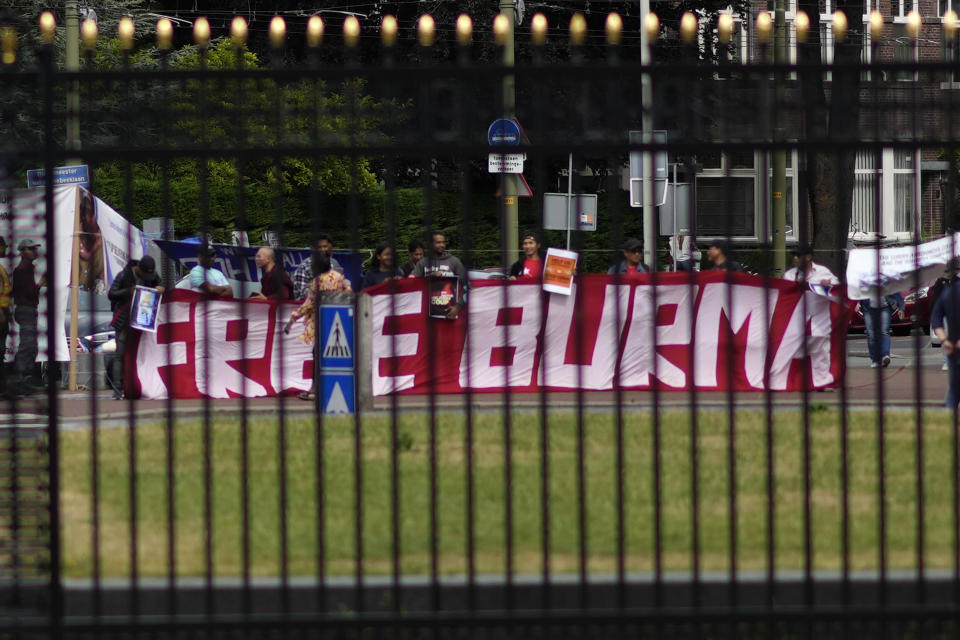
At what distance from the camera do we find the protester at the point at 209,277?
5.14m

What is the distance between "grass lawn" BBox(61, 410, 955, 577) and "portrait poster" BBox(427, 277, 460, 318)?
61 centimetres

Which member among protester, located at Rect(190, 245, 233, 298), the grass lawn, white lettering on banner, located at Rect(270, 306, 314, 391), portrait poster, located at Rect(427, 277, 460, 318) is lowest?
the grass lawn

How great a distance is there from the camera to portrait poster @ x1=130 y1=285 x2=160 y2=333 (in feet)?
42.1

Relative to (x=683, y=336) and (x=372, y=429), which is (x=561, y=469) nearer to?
(x=372, y=429)

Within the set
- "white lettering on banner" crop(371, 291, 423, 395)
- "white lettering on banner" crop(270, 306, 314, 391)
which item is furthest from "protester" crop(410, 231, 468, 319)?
"white lettering on banner" crop(270, 306, 314, 391)

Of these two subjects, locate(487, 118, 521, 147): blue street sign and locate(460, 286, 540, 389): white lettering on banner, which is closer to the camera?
locate(487, 118, 521, 147): blue street sign

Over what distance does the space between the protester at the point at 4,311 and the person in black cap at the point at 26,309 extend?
1.4 inches

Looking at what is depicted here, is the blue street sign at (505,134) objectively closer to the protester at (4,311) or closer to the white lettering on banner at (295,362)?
the protester at (4,311)

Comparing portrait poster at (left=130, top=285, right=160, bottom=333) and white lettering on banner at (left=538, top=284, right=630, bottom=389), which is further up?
portrait poster at (left=130, top=285, right=160, bottom=333)

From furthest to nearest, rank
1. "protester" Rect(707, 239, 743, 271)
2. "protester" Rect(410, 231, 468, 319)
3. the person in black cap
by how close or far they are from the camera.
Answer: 1. "protester" Rect(410, 231, 468, 319)
2. the person in black cap
3. "protester" Rect(707, 239, 743, 271)

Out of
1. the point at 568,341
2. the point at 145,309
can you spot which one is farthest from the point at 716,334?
the point at 145,309

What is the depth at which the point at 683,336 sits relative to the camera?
1366cm

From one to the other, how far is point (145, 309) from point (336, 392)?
3.63 m

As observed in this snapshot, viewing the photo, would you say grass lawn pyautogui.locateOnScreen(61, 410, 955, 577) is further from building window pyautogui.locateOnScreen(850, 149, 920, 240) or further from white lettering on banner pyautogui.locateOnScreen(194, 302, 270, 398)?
white lettering on banner pyautogui.locateOnScreen(194, 302, 270, 398)
